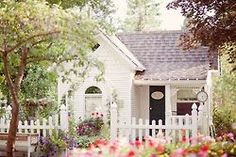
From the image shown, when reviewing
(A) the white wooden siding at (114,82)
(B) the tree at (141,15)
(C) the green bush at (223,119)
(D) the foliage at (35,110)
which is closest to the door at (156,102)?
(A) the white wooden siding at (114,82)

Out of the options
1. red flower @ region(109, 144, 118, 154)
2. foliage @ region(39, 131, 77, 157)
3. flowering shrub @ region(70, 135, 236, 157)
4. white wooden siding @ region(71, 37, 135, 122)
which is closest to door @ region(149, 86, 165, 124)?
white wooden siding @ region(71, 37, 135, 122)

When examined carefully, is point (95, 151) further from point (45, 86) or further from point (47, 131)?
point (45, 86)

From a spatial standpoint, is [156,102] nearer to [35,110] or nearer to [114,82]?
[114,82]

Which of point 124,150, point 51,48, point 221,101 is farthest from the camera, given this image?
point 221,101

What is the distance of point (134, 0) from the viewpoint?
167 ft

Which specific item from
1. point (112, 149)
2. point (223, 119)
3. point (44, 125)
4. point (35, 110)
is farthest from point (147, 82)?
point (112, 149)

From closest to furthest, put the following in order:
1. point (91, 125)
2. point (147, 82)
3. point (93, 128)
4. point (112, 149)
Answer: point (112, 149) < point (93, 128) < point (91, 125) < point (147, 82)

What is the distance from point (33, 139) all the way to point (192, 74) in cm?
956

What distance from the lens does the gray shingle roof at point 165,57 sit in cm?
2209

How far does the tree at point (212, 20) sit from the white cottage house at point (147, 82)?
629cm

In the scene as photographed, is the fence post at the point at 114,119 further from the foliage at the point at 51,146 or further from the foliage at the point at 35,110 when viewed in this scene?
the foliage at the point at 35,110

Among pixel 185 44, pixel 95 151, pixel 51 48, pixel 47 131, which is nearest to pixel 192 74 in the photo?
pixel 185 44

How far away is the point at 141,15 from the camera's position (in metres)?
51.7

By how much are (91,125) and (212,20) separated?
25.2 feet
